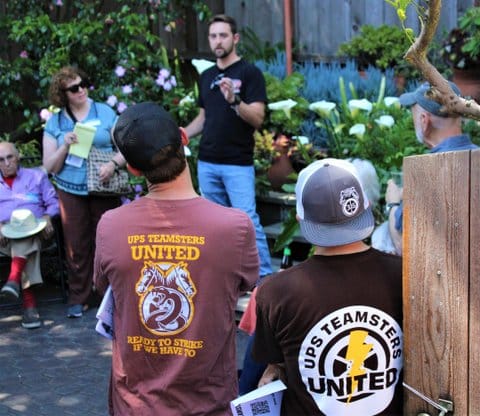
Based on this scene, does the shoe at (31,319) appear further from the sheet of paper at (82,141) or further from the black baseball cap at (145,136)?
the black baseball cap at (145,136)

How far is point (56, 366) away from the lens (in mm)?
5605

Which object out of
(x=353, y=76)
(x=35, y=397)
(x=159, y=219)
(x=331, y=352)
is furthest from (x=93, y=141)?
(x=331, y=352)

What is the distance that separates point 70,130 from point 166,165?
4.11 metres

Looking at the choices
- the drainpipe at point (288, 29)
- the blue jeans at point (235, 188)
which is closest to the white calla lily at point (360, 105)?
the blue jeans at point (235, 188)

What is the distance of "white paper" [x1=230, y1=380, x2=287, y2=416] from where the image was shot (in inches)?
92.8

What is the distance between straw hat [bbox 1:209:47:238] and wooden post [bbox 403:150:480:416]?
4.87 m

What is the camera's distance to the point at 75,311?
6641 mm

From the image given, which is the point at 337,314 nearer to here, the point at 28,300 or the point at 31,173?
the point at 28,300

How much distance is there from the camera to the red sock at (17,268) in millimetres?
6543

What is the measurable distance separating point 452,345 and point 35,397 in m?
3.58

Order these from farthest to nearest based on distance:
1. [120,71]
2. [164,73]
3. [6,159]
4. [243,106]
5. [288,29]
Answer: [288,29] < [164,73] < [120,71] < [6,159] < [243,106]

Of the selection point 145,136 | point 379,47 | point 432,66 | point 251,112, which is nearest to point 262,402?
point 145,136

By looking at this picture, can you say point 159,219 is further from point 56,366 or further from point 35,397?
point 56,366

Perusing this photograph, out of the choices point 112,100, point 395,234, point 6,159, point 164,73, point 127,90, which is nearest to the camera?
point 395,234
